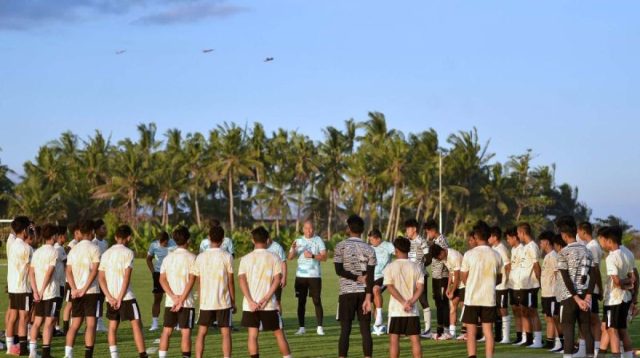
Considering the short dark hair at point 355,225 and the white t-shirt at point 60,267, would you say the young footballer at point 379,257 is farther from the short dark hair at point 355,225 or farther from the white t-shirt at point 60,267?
the white t-shirt at point 60,267

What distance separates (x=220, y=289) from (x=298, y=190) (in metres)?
94.1

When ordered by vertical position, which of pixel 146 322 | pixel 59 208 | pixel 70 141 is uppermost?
pixel 70 141

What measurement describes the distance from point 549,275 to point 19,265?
25.4 feet

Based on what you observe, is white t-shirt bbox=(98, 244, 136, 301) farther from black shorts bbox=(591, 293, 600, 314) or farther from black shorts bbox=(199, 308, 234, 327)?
black shorts bbox=(591, 293, 600, 314)

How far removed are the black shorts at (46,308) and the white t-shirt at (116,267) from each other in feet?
5.39

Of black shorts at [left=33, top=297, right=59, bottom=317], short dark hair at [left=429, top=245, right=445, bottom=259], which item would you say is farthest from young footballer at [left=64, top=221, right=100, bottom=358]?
short dark hair at [left=429, top=245, right=445, bottom=259]

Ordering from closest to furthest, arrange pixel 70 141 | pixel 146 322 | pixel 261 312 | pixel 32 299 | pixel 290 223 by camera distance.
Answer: pixel 261 312, pixel 32 299, pixel 146 322, pixel 70 141, pixel 290 223

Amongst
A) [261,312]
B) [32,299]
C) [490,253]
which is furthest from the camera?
[32,299]

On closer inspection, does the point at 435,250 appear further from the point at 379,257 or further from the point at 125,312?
the point at 125,312

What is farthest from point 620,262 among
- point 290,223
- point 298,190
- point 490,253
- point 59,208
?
point 290,223

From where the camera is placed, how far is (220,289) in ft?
43.1

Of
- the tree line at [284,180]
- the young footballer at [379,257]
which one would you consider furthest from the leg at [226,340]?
the tree line at [284,180]

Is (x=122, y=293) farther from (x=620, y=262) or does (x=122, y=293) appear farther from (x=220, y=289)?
(x=620, y=262)

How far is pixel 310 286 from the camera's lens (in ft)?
63.9
